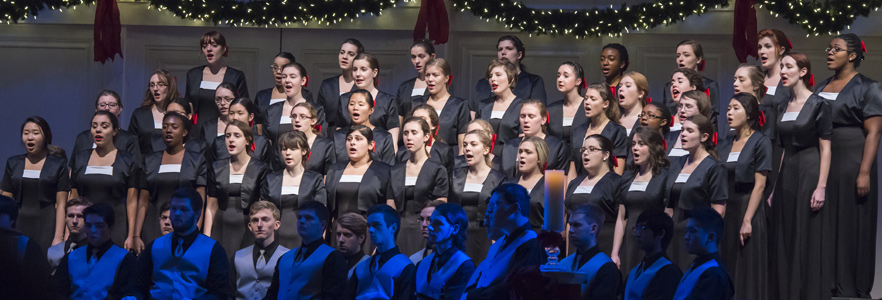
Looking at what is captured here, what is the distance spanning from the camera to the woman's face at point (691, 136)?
17.6 feet

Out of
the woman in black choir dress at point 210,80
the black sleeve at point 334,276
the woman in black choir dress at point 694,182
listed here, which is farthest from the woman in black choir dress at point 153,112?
the woman in black choir dress at point 694,182

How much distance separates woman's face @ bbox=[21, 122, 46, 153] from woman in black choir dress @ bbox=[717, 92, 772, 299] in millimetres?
4017

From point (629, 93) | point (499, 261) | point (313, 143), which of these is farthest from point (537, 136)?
point (499, 261)

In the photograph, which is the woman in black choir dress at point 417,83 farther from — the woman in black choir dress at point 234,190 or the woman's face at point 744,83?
the woman's face at point 744,83

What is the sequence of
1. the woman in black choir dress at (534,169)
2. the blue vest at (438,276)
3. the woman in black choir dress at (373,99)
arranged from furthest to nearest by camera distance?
the woman in black choir dress at (373,99) < the woman in black choir dress at (534,169) < the blue vest at (438,276)

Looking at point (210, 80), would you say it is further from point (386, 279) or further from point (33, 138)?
point (386, 279)

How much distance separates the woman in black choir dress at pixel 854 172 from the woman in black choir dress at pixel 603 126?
3.68ft

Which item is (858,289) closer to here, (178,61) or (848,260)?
(848,260)

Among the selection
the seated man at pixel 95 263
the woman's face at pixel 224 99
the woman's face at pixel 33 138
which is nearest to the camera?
the seated man at pixel 95 263

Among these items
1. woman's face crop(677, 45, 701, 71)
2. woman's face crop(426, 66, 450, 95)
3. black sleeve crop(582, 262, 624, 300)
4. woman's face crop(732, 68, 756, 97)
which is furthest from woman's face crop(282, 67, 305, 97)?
black sleeve crop(582, 262, 624, 300)

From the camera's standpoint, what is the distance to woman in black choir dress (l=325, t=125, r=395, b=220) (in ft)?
19.6

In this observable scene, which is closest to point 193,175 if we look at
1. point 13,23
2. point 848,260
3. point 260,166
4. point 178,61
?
point 260,166

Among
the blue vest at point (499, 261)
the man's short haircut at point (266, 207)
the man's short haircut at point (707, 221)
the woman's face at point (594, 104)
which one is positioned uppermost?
the woman's face at point (594, 104)

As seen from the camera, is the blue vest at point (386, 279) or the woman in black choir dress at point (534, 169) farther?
the woman in black choir dress at point (534, 169)
